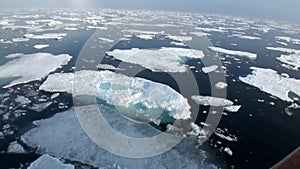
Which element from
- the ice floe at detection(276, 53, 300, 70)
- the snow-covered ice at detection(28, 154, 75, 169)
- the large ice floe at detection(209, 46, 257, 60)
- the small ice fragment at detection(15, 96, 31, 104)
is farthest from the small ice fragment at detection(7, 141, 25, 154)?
the ice floe at detection(276, 53, 300, 70)

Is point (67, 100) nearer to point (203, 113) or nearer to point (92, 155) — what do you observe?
point (92, 155)

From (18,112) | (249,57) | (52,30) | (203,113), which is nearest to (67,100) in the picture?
(18,112)

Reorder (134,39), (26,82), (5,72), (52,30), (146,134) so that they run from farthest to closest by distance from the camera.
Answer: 1. (52,30)
2. (134,39)
3. (5,72)
4. (26,82)
5. (146,134)

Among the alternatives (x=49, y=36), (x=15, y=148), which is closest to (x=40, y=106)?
(x=15, y=148)

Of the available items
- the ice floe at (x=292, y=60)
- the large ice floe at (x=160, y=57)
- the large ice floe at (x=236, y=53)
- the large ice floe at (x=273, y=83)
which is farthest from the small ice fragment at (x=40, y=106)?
the ice floe at (x=292, y=60)

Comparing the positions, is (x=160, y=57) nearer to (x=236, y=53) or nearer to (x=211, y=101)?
(x=236, y=53)

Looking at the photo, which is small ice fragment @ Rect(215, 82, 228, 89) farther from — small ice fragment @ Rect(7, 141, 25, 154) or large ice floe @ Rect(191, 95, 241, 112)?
small ice fragment @ Rect(7, 141, 25, 154)

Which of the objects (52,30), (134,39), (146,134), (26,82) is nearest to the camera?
(146,134)

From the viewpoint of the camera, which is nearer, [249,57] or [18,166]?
[18,166]
